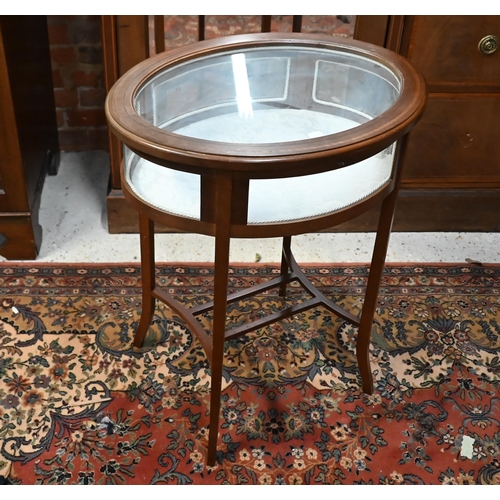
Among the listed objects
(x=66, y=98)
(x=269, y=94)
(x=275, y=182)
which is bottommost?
(x=66, y=98)

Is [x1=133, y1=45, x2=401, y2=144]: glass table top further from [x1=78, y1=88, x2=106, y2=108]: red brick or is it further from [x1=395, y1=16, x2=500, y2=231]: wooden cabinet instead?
[x1=78, y1=88, x2=106, y2=108]: red brick

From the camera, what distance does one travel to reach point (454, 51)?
7.92 feet

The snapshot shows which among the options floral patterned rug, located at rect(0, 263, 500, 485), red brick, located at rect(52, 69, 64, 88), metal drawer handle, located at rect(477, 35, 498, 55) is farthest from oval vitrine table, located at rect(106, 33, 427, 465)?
red brick, located at rect(52, 69, 64, 88)

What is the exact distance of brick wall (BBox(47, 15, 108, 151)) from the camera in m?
3.07

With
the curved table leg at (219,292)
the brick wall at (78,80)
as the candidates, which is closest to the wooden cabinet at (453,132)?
the curved table leg at (219,292)

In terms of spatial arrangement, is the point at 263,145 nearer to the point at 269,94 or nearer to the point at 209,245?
the point at 269,94

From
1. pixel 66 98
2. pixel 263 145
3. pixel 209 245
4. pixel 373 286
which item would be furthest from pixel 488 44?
pixel 66 98

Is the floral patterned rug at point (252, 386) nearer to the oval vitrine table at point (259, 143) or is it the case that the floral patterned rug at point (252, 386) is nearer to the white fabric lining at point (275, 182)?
the oval vitrine table at point (259, 143)

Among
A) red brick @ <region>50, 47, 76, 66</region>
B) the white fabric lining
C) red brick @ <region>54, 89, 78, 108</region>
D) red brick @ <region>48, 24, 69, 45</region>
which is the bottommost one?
red brick @ <region>54, 89, 78, 108</region>

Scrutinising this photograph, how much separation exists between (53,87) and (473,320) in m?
2.25

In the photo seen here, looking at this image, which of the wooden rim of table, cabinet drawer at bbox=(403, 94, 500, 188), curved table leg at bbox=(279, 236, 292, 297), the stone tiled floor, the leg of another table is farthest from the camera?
the stone tiled floor

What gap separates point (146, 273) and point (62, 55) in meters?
1.66

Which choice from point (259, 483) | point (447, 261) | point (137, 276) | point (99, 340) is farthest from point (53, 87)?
point (259, 483)

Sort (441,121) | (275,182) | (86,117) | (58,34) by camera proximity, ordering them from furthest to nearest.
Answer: (86,117) → (58,34) → (441,121) → (275,182)
